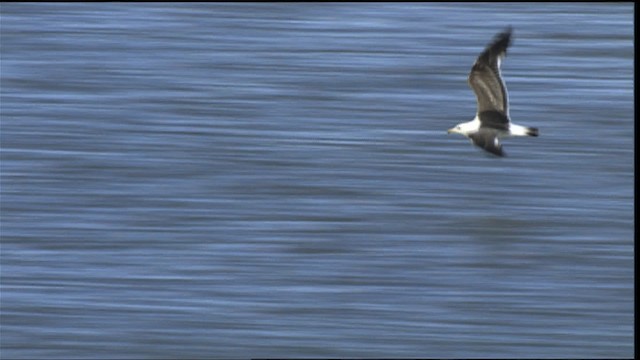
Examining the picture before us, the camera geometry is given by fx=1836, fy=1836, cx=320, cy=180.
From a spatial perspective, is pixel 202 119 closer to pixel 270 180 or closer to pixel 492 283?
pixel 270 180

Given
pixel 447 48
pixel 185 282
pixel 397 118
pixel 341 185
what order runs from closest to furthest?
pixel 185 282
pixel 341 185
pixel 397 118
pixel 447 48

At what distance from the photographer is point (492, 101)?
7262 mm

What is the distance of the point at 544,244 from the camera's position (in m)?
8.33

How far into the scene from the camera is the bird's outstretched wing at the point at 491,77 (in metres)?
7.07

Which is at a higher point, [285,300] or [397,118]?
[397,118]

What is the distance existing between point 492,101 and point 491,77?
157 mm

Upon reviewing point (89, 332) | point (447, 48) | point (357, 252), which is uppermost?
point (447, 48)

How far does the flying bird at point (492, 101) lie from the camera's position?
→ 23.3 feet

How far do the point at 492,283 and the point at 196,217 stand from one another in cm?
151

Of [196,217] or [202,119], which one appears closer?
[196,217]

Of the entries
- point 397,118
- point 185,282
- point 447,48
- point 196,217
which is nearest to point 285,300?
point 185,282

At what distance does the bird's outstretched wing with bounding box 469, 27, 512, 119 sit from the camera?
23.2ft

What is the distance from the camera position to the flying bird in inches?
279

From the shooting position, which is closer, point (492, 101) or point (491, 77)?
point (491, 77)
